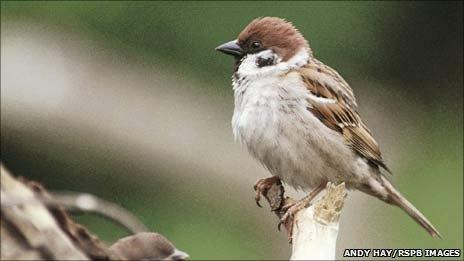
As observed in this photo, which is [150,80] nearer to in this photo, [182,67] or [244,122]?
[182,67]

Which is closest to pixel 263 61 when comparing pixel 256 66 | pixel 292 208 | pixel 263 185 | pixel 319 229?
pixel 256 66

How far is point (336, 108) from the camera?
2.81 meters

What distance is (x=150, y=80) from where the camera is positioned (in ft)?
17.1

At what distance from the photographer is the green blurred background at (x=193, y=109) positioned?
4.64 meters

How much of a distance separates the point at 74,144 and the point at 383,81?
1.43m

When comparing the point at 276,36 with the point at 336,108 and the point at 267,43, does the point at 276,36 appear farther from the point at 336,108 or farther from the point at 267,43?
the point at 336,108

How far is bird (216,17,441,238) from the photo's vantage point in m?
2.66

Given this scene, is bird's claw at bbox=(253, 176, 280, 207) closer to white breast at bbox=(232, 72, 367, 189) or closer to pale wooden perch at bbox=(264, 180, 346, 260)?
white breast at bbox=(232, 72, 367, 189)

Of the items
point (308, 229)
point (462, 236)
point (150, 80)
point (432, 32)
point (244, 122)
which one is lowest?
point (308, 229)

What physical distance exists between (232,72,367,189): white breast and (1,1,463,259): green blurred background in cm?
175

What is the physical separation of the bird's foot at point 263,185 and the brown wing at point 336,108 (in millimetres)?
178

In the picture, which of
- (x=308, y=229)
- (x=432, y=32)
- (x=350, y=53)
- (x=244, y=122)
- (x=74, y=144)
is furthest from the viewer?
(x=432, y=32)

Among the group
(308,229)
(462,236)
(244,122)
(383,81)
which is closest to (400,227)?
(462,236)

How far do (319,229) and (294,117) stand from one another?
77 cm
